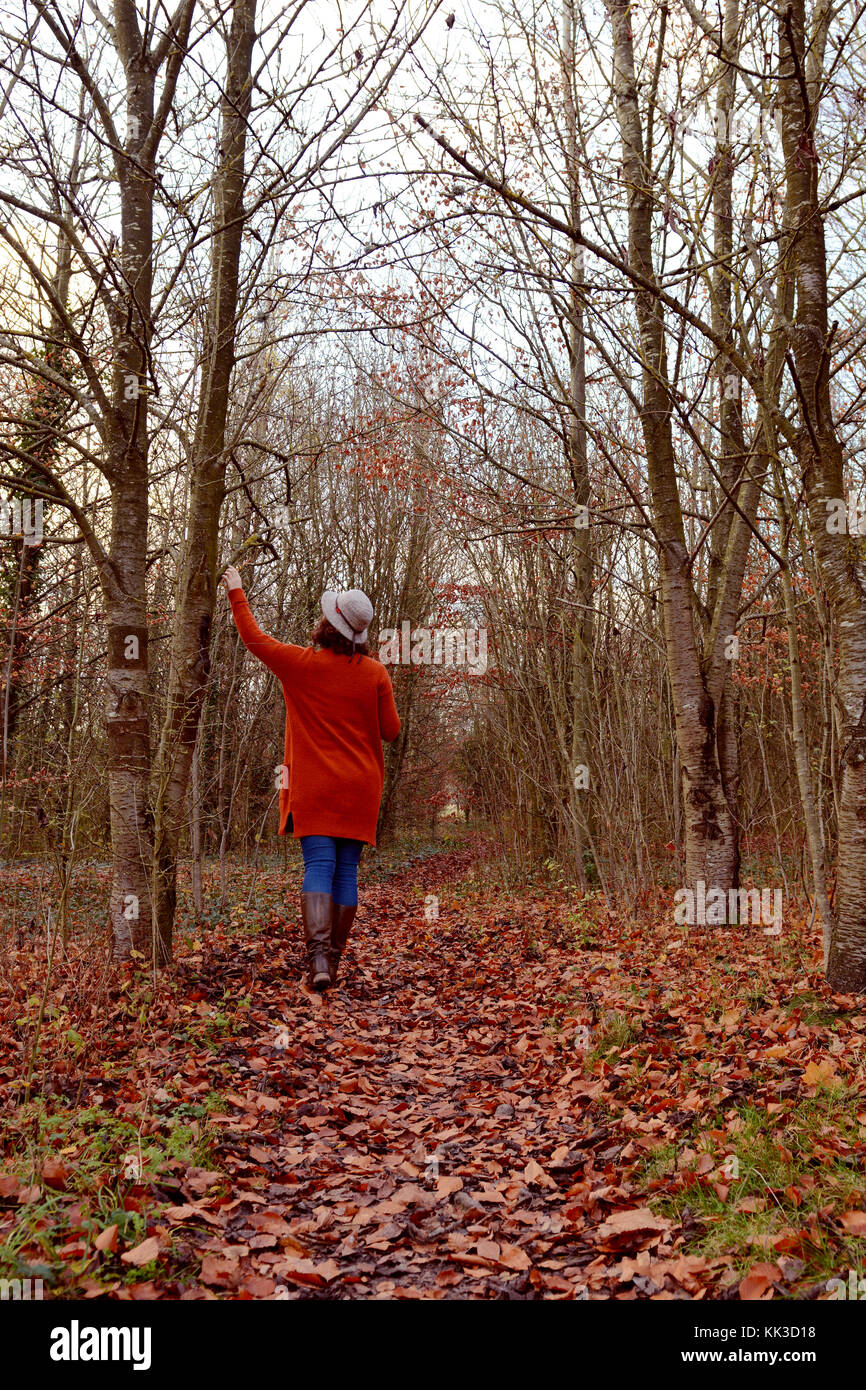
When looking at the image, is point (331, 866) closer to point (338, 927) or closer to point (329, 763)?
point (338, 927)

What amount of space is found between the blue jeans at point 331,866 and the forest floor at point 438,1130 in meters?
0.63

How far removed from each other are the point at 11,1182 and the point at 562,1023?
10.0 feet

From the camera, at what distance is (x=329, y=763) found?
565cm

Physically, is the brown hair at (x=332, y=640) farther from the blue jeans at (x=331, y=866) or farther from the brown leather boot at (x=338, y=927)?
the brown leather boot at (x=338, y=927)

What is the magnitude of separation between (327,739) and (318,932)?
113cm

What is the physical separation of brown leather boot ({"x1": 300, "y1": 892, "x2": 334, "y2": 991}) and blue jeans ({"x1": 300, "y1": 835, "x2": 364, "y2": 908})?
6cm

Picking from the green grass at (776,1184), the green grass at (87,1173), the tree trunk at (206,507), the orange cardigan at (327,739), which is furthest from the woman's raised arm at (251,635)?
the green grass at (776,1184)

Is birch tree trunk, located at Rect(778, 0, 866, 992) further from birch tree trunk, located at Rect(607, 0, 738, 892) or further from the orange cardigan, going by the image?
the orange cardigan

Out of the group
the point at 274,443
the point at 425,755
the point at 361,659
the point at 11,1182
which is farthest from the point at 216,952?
the point at 425,755

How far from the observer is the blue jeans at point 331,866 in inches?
220

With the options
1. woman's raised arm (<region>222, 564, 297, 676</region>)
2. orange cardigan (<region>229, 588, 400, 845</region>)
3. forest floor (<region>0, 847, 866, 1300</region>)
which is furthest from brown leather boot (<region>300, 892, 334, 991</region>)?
woman's raised arm (<region>222, 564, 297, 676</region>)

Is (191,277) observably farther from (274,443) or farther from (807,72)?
(274,443)

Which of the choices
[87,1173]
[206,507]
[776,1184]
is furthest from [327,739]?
[776,1184]

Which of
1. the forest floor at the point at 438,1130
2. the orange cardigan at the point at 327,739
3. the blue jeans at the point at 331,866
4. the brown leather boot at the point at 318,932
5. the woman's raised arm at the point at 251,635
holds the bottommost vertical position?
the forest floor at the point at 438,1130
